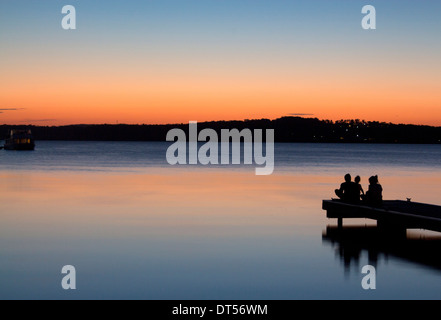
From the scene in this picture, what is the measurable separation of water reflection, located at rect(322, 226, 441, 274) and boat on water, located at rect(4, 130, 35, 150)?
126 metres

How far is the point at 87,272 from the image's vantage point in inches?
603

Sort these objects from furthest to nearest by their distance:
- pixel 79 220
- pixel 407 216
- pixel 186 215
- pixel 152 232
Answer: pixel 186 215 → pixel 79 220 → pixel 152 232 → pixel 407 216

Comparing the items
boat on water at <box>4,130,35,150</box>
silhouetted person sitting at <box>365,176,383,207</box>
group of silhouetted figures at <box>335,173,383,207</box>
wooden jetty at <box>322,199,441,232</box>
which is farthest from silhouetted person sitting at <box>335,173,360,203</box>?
boat on water at <box>4,130,35,150</box>

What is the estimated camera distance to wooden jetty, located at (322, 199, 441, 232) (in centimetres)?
1833

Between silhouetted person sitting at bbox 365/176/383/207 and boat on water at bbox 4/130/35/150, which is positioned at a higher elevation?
boat on water at bbox 4/130/35/150

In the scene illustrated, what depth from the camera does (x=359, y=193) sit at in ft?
70.8

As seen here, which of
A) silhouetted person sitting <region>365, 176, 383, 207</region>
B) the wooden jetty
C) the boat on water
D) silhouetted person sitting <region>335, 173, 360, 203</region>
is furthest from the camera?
the boat on water

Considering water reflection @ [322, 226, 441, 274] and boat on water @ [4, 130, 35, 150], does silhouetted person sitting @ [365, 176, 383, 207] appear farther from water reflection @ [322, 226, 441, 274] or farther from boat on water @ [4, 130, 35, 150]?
boat on water @ [4, 130, 35, 150]

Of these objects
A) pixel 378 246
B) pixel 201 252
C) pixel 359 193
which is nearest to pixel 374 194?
pixel 359 193

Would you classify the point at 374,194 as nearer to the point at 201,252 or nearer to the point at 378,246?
the point at 378,246

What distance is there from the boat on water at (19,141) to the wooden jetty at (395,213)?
12679 cm

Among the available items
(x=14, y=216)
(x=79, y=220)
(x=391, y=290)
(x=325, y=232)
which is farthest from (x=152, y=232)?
(x=391, y=290)

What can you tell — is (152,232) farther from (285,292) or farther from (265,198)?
(265,198)
